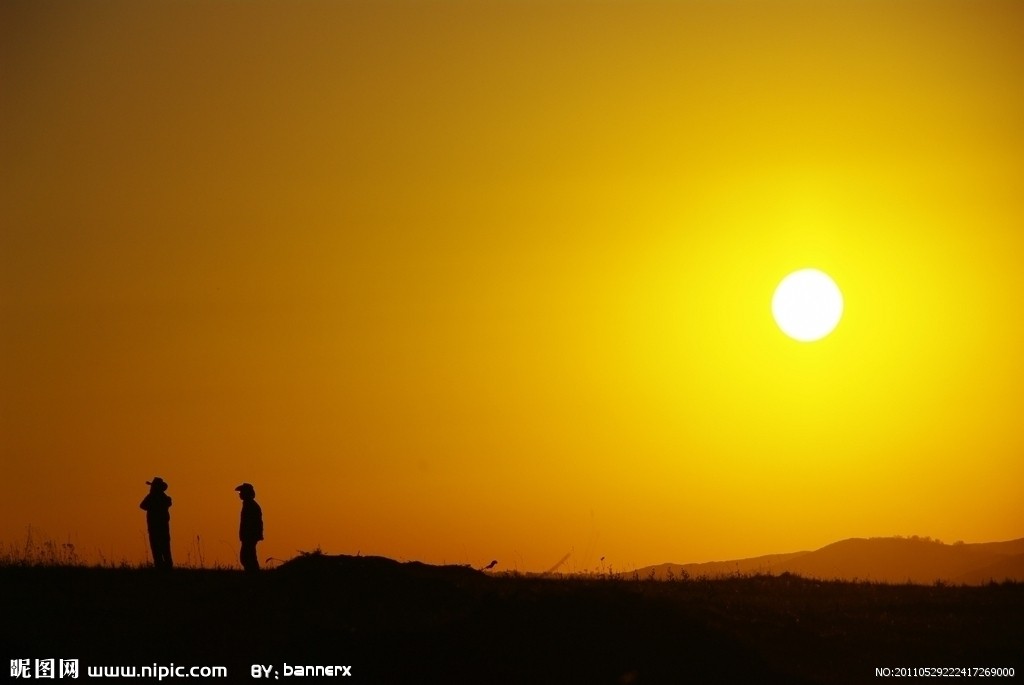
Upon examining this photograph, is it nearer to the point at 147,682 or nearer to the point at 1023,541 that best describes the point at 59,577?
the point at 147,682

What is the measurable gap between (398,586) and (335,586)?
1.11 m

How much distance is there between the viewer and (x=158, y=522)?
91.2 ft

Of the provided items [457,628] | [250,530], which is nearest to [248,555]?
[250,530]

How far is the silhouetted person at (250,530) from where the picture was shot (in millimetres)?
27938

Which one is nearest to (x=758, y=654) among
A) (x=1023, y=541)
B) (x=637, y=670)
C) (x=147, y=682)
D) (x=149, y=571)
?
(x=637, y=670)

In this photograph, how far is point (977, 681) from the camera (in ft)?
71.5

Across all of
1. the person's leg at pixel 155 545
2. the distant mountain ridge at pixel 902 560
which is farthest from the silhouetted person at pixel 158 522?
the distant mountain ridge at pixel 902 560

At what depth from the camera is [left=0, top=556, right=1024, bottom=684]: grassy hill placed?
20562 mm

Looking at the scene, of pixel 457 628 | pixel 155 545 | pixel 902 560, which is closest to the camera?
pixel 457 628

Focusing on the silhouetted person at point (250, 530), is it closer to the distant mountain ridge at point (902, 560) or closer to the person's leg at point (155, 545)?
the person's leg at point (155, 545)

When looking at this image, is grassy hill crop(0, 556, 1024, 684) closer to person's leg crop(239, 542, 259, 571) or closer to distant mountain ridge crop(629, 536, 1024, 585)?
person's leg crop(239, 542, 259, 571)

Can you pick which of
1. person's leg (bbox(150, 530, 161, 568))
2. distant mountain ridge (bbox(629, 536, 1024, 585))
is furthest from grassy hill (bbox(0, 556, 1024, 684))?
distant mountain ridge (bbox(629, 536, 1024, 585))

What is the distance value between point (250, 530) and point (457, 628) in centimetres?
799

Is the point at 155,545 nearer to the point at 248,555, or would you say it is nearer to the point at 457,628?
the point at 248,555
